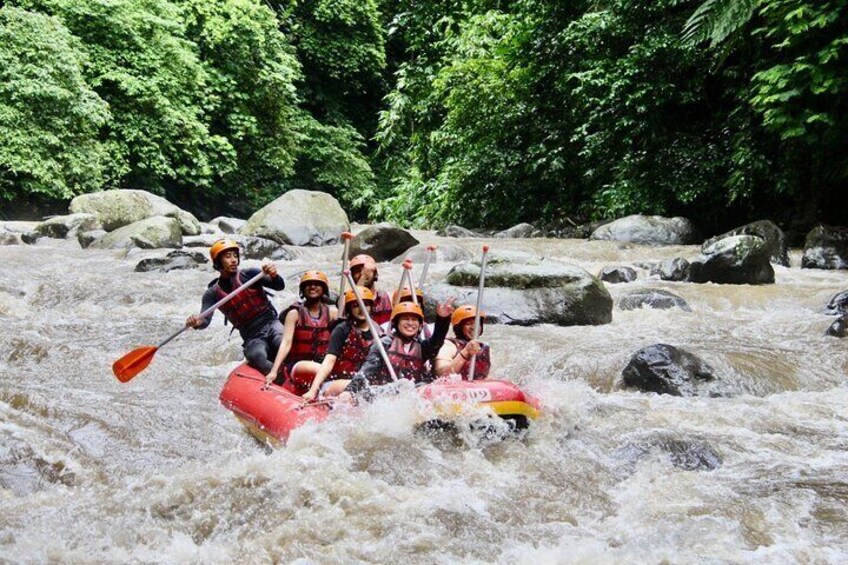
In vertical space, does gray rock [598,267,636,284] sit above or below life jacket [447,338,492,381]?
above

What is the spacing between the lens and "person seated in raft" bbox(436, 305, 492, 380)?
495 centimetres

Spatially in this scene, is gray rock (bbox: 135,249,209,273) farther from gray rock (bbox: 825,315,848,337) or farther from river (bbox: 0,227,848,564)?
gray rock (bbox: 825,315,848,337)

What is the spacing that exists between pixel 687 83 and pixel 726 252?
519cm

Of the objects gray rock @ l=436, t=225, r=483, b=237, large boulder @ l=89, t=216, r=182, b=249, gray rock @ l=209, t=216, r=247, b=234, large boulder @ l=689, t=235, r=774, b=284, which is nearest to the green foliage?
gray rock @ l=209, t=216, r=247, b=234

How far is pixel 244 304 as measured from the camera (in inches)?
224

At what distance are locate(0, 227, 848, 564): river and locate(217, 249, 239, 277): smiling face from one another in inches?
35.6

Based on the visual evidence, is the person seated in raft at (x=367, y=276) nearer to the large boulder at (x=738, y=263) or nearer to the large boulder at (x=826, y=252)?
the large boulder at (x=738, y=263)

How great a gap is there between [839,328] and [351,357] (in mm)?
4252

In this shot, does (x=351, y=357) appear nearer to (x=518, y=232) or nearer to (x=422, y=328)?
(x=422, y=328)

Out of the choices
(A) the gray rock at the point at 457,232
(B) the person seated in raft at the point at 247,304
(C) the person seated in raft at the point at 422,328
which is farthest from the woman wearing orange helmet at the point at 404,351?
(A) the gray rock at the point at 457,232

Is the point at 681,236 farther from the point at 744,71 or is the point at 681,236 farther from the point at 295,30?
the point at 295,30

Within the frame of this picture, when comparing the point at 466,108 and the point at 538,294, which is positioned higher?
the point at 466,108

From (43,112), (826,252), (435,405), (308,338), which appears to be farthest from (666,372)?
(43,112)

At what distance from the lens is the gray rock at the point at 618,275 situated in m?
9.70
